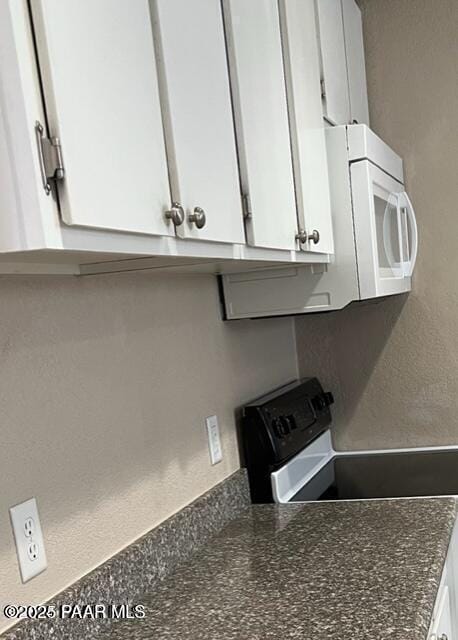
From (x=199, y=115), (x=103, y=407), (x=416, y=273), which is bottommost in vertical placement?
(x=103, y=407)

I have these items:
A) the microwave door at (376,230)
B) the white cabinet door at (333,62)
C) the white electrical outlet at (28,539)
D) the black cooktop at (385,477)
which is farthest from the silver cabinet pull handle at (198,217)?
the black cooktop at (385,477)

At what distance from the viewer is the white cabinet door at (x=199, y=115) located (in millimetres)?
1147

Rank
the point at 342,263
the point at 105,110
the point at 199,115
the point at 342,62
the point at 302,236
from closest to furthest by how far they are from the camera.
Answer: the point at 105,110 → the point at 199,115 → the point at 302,236 → the point at 342,263 → the point at 342,62

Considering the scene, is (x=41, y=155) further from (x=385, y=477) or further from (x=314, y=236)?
(x=385, y=477)

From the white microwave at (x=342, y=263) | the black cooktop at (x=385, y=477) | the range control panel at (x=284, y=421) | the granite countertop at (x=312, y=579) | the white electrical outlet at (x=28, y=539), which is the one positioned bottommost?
the black cooktop at (x=385, y=477)

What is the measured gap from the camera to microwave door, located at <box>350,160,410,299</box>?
2.06 metres

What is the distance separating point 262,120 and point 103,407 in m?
0.68

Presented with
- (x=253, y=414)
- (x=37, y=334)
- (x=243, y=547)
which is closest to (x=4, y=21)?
(x=37, y=334)

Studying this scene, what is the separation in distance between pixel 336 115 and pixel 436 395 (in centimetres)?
105

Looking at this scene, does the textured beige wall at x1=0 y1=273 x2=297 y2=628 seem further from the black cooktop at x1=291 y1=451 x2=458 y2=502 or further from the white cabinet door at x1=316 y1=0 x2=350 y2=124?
the white cabinet door at x1=316 y1=0 x2=350 y2=124

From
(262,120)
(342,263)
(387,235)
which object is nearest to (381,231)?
(387,235)

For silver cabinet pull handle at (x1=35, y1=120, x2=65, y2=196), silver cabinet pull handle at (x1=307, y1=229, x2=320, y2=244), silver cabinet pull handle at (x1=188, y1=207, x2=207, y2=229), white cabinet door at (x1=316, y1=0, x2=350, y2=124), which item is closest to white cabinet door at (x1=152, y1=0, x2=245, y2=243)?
silver cabinet pull handle at (x1=188, y1=207, x2=207, y2=229)

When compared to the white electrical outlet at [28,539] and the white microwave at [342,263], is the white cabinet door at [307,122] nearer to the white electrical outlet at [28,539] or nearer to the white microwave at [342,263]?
the white microwave at [342,263]

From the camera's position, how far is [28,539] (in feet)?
3.94
